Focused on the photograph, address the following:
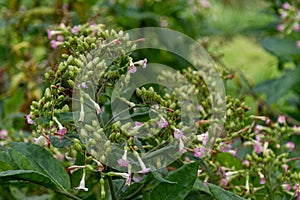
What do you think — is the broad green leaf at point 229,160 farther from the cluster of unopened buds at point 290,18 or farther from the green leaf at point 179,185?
the cluster of unopened buds at point 290,18

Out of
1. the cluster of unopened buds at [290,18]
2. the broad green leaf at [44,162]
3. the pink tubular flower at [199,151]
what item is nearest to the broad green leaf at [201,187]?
the pink tubular flower at [199,151]

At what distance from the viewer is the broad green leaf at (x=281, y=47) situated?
2271 mm

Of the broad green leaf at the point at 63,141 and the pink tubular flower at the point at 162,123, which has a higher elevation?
the pink tubular flower at the point at 162,123

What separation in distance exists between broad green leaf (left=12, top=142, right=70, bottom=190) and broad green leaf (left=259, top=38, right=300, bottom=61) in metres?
1.32

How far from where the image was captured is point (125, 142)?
1.03 metres

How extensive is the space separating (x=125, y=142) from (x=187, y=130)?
0.12 meters

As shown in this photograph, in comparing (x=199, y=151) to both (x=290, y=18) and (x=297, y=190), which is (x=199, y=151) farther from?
(x=290, y=18)

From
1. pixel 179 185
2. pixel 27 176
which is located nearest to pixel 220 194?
pixel 179 185

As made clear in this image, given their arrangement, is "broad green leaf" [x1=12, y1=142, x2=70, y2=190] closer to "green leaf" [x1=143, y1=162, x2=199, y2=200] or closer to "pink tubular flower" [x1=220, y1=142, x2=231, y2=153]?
"green leaf" [x1=143, y1=162, x2=199, y2=200]

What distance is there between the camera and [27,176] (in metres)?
1.02

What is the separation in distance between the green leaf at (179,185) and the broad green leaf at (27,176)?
0.18 m

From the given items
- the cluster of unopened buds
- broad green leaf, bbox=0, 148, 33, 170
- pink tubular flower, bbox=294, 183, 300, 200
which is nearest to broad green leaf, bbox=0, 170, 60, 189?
broad green leaf, bbox=0, 148, 33, 170

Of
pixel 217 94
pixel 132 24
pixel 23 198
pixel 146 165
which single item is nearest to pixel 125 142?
pixel 146 165

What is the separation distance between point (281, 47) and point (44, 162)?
4.67ft
